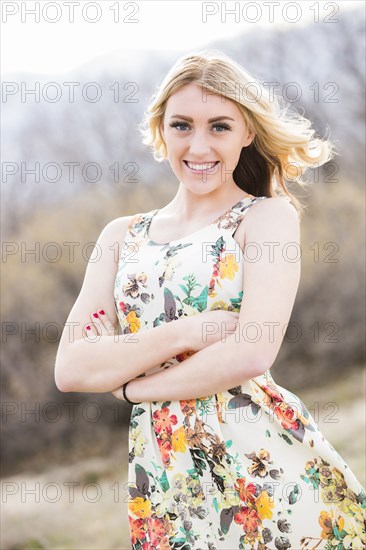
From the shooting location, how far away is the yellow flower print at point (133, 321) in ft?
6.51

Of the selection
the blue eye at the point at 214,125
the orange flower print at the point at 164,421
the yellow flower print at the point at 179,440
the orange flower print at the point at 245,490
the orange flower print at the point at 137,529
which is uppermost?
the blue eye at the point at 214,125

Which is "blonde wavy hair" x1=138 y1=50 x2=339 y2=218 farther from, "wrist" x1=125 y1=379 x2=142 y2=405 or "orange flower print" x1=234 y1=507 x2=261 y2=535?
"orange flower print" x1=234 y1=507 x2=261 y2=535

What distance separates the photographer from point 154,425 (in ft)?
6.32

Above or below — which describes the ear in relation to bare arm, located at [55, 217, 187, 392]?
above

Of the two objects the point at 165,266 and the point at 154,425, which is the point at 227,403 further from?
the point at 165,266

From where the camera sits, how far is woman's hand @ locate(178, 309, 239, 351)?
1854 mm

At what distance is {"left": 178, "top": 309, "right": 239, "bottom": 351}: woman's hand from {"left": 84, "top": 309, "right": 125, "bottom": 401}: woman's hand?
0.25 metres

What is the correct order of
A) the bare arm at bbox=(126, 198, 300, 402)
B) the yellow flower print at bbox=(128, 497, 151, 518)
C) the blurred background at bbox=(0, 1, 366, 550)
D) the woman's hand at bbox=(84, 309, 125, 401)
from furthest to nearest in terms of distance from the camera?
the blurred background at bbox=(0, 1, 366, 550) < the woman's hand at bbox=(84, 309, 125, 401) < the yellow flower print at bbox=(128, 497, 151, 518) < the bare arm at bbox=(126, 198, 300, 402)

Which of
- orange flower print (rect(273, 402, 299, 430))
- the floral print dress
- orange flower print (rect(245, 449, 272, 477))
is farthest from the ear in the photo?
orange flower print (rect(245, 449, 272, 477))

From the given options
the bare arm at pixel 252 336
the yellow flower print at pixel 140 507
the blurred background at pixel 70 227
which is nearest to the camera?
the bare arm at pixel 252 336

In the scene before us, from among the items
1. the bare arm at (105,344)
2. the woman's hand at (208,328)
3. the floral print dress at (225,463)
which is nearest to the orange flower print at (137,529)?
the floral print dress at (225,463)

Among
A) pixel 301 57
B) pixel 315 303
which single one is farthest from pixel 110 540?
pixel 301 57

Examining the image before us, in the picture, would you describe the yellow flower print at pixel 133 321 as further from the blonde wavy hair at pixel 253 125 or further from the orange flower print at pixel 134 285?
the blonde wavy hair at pixel 253 125

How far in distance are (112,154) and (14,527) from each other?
2196 mm
